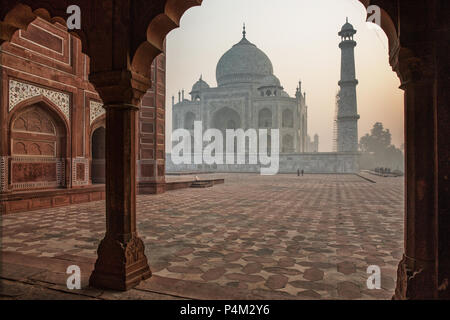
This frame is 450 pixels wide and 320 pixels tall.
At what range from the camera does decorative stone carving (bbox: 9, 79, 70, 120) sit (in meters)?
6.36

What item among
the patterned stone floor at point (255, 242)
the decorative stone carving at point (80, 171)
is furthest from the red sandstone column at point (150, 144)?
the patterned stone floor at point (255, 242)

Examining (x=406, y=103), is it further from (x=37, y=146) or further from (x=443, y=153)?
(x=37, y=146)

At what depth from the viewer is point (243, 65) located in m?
38.1

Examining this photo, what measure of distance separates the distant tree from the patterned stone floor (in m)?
49.8

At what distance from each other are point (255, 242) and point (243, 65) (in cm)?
3670

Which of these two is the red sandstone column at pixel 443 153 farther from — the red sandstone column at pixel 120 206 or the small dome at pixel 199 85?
the small dome at pixel 199 85

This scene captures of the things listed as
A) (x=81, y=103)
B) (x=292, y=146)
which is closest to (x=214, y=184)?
(x=81, y=103)

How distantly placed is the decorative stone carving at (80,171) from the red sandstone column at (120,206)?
5.90 meters

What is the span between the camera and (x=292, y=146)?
118ft

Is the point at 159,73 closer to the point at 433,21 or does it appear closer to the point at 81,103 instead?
the point at 81,103

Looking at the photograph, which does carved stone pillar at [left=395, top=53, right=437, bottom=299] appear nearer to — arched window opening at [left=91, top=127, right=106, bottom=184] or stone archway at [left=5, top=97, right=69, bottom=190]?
stone archway at [left=5, top=97, right=69, bottom=190]

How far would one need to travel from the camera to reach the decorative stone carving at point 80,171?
7.82 m

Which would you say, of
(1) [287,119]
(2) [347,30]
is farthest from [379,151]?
(2) [347,30]

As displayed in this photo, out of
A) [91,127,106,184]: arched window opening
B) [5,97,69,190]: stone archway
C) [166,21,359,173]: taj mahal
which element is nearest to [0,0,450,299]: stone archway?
[5,97,69,190]: stone archway
